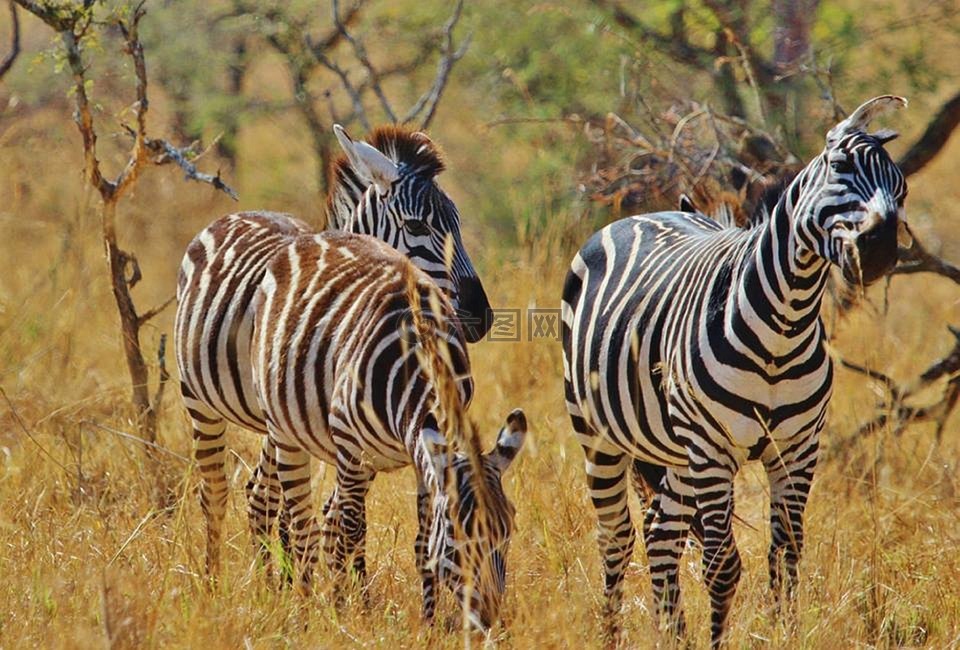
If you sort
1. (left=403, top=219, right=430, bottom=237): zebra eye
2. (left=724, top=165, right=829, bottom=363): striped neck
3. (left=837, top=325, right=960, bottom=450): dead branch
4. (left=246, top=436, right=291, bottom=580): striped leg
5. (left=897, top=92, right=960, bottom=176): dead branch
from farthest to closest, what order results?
(left=897, top=92, right=960, bottom=176): dead branch → (left=837, top=325, right=960, bottom=450): dead branch → (left=403, top=219, right=430, bottom=237): zebra eye → (left=246, top=436, right=291, bottom=580): striped leg → (left=724, top=165, right=829, bottom=363): striped neck

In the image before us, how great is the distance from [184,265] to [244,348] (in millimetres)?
830

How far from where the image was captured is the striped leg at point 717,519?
398 cm

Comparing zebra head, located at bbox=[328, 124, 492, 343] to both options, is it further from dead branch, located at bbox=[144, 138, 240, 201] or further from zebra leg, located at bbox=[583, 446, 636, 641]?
zebra leg, located at bbox=[583, 446, 636, 641]

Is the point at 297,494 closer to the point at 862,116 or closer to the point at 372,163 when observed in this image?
the point at 372,163

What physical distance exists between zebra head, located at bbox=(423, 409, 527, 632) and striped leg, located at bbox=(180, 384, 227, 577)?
1947 millimetres

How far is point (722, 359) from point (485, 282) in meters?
4.64

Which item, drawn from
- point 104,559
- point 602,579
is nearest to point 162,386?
point 104,559

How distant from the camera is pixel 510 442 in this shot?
3.45m

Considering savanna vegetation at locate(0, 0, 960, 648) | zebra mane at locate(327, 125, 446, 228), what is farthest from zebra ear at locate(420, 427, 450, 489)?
zebra mane at locate(327, 125, 446, 228)

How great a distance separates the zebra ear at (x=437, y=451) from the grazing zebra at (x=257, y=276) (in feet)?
5.04

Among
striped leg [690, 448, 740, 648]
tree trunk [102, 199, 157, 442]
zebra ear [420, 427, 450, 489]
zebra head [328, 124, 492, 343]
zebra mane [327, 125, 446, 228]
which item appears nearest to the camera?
zebra ear [420, 427, 450, 489]

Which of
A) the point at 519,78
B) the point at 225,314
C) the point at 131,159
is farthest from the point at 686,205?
the point at 519,78

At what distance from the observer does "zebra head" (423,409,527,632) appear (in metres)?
3.18

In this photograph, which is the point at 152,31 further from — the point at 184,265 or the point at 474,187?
the point at 184,265
